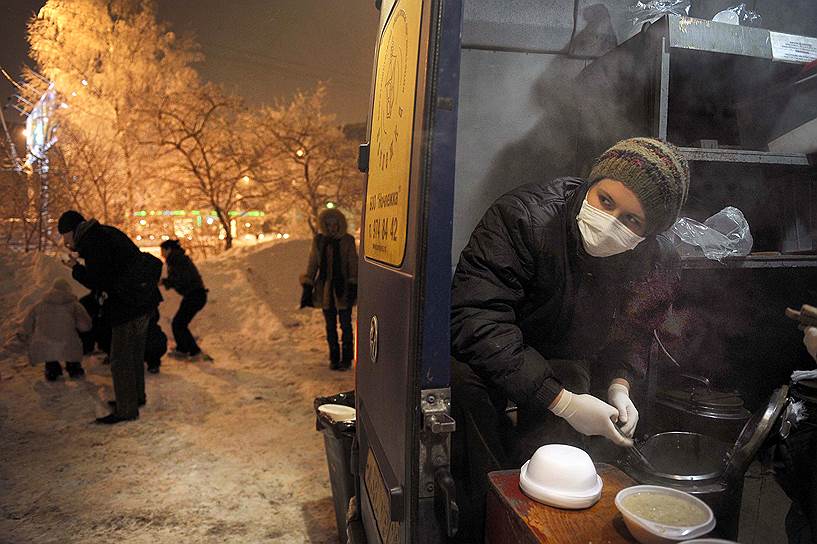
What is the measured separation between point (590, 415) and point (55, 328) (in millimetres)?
6686

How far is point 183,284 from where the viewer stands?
7.43 metres

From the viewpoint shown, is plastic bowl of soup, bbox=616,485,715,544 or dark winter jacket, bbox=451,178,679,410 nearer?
plastic bowl of soup, bbox=616,485,715,544

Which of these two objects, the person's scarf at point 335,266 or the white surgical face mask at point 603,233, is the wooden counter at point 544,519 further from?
the person's scarf at point 335,266

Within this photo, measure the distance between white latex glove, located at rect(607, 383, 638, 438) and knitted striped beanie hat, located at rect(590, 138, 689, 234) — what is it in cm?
75

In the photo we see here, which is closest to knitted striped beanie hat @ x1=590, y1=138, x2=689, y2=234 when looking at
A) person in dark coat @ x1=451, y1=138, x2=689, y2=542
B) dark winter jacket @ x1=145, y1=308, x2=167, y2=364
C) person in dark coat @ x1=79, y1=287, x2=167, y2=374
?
person in dark coat @ x1=451, y1=138, x2=689, y2=542

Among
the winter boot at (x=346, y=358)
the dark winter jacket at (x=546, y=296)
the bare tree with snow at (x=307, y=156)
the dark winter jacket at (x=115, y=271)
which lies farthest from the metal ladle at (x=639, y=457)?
the bare tree with snow at (x=307, y=156)

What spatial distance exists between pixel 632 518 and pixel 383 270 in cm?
102

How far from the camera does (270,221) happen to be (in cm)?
2042

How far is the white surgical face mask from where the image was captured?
7.00ft

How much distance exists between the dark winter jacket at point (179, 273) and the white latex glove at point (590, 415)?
6511 millimetres

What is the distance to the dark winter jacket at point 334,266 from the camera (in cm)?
706

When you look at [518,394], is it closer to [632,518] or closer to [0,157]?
[632,518]

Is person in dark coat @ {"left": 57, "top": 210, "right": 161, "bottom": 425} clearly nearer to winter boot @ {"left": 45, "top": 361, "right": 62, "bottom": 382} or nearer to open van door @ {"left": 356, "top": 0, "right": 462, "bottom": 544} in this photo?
winter boot @ {"left": 45, "top": 361, "right": 62, "bottom": 382}

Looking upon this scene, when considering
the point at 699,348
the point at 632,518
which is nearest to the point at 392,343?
the point at 632,518
